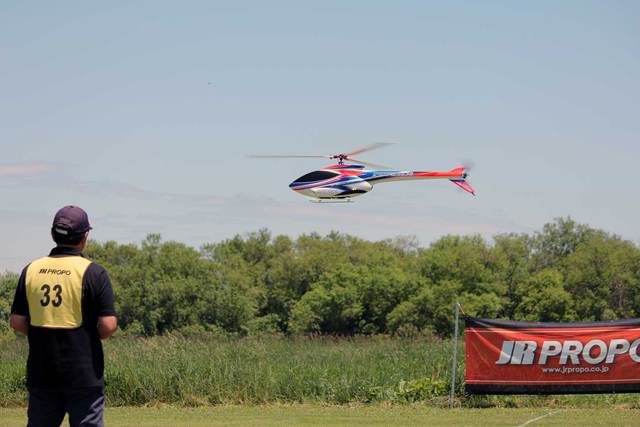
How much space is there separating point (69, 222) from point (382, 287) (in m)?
102

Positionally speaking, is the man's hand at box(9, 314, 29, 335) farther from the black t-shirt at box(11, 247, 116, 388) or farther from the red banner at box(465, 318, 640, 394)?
the red banner at box(465, 318, 640, 394)

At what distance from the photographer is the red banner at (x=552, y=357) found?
17.1 m

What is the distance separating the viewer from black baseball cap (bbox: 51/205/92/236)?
20.0 feet

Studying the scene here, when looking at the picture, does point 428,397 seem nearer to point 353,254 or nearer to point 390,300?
point 390,300

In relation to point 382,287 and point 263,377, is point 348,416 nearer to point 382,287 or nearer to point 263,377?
point 263,377

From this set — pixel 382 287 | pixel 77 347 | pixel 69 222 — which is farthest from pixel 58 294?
pixel 382 287

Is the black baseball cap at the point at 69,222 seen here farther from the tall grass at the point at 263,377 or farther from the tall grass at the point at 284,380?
the tall grass at the point at 263,377

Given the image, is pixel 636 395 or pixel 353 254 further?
pixel 353 254

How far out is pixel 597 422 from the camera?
15289 millimetres

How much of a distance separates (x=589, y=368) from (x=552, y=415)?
129 cm

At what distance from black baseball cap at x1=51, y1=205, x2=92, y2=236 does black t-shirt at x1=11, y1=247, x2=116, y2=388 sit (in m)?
0.27

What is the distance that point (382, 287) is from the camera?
108m

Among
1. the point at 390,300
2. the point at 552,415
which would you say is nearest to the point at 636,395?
the point at 552,415

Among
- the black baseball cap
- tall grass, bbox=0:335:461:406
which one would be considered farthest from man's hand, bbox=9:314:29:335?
tall grass, bbox=0:335:461:406
